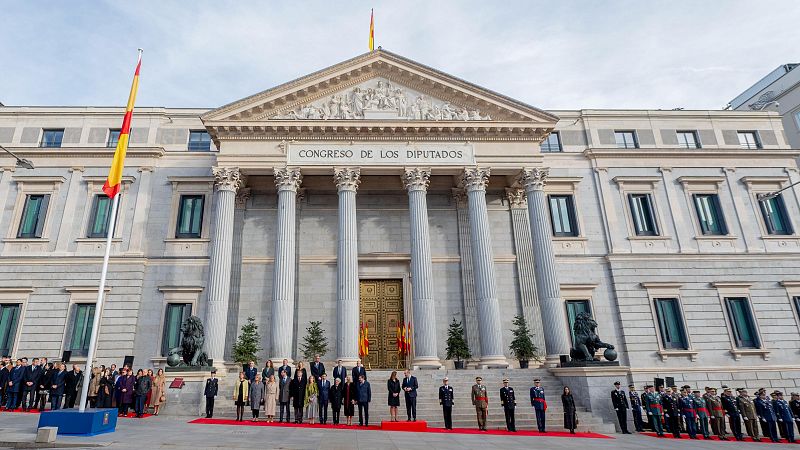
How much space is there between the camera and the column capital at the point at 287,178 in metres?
22.8

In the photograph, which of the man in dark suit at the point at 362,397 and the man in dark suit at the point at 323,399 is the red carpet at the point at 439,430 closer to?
the man in dark suit at the point at 362,397

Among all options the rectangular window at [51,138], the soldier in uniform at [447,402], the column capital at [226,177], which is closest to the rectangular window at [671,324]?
the soldier in uniform at [447,402]

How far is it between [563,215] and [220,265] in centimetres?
1861

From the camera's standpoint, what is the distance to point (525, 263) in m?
25.2

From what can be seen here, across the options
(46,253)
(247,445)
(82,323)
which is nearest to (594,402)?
(247,445)

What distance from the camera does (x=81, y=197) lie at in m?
24.9

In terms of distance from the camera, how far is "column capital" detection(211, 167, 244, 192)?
22609mm

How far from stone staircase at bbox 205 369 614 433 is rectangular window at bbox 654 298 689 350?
360 inches

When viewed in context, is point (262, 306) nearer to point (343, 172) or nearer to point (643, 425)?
point (343, 172)

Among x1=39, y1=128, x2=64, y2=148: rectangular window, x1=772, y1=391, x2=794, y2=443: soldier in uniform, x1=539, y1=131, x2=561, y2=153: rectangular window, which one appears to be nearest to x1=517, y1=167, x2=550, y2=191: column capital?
x1=539, y1=131, x2=561, y2=153: rectangular window

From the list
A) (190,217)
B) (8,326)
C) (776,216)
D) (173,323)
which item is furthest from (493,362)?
(8,326)

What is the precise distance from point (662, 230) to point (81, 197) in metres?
32.2

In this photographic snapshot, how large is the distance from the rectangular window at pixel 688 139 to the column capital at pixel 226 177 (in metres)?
25.9

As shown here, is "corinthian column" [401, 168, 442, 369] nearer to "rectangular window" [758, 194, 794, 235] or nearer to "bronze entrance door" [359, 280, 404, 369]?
"bronze entrance door" [359, 280, 404, 369]
